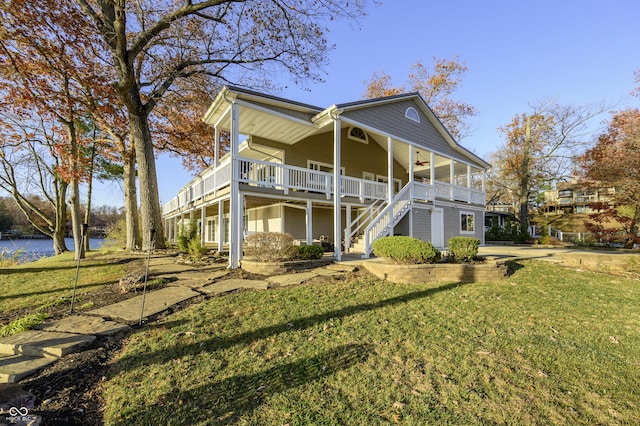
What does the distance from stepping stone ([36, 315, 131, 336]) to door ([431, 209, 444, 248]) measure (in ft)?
44.4

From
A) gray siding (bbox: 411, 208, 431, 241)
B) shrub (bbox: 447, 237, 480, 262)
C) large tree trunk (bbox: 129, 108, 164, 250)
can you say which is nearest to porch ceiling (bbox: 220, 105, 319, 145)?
large tree trunk (bbox: 129, 108, 164, 250)

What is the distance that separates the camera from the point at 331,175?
1145 centimetres

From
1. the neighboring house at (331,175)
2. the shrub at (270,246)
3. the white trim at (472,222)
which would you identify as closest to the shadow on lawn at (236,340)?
the shrub at (270,246)

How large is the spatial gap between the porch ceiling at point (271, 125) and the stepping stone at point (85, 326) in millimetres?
6945

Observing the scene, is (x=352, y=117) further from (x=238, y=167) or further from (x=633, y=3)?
(x=633, y=3)

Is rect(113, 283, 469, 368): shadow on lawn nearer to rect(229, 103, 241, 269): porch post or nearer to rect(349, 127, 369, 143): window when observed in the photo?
rect(229, 103, 241, 269): porch post

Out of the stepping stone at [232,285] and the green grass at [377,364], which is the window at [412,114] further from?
the stepping stone at [232,285]

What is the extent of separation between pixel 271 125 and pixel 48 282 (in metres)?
8.49

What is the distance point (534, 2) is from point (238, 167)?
37.1 feet

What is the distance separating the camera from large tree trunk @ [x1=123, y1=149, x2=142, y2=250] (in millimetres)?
14141

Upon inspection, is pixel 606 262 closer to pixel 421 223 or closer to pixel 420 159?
pixel 421 223

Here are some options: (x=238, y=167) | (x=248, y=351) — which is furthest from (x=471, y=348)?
(x=238, y=167)

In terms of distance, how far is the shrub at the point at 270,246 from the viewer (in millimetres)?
8062

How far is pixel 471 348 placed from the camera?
3801 millimetres
